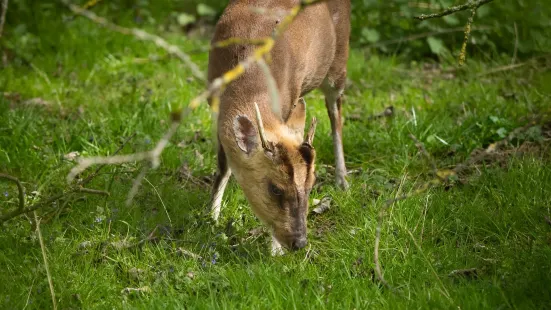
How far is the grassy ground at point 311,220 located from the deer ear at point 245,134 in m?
0.57

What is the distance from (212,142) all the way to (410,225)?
6.79ft

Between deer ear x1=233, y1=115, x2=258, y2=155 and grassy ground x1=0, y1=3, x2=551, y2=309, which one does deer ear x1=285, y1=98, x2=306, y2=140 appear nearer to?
grassy ground x1=0, y1=3, x2=551, y2=309

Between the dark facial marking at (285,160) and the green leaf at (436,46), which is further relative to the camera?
the green leaf at (436,46)

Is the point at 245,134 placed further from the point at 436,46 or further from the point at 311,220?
the point at 436,46

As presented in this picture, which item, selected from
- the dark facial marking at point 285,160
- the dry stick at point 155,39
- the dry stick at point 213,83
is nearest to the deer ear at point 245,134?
the dark facial marking at point 285,160

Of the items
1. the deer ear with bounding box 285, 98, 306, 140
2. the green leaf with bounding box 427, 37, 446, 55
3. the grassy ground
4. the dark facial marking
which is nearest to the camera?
the grassy ground

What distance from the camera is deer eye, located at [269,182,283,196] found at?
4621mm

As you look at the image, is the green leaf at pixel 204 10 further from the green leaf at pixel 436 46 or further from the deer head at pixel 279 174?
the deer head at pixel 279 174

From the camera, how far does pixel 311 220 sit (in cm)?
516

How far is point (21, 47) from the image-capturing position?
8.30 meters

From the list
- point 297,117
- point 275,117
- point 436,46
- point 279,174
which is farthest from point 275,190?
point 436,46

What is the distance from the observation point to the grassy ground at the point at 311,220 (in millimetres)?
4090

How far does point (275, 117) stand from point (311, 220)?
2.45ft

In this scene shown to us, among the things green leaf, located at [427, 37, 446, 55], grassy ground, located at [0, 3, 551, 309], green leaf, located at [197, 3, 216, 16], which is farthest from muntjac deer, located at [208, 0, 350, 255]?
green leaf, located at [197, 3, 216, 16]
